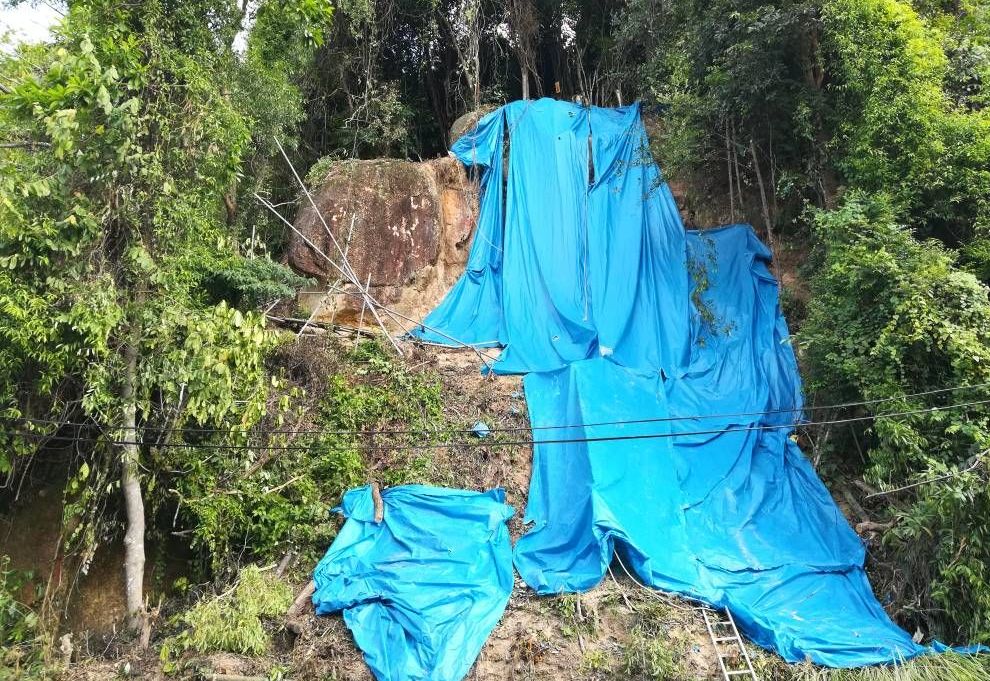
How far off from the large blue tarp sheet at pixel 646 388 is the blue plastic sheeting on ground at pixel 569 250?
0.03 metres

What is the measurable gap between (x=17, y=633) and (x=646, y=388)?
6.15m

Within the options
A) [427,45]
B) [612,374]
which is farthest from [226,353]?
[427,45]

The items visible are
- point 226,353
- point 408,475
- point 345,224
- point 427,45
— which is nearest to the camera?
point 226,353

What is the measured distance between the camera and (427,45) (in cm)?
1278

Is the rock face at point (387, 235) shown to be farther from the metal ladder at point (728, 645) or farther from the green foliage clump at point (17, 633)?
the metal ladder at point (728, 645)

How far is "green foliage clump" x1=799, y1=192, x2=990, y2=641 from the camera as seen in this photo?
505 centimetres

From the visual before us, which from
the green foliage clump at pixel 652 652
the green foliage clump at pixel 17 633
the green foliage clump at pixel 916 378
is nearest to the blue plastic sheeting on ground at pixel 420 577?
the green foliage clump at pixel 652 652

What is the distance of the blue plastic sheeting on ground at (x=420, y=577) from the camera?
5.25m

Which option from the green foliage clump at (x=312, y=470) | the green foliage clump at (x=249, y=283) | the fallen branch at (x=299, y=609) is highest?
the green foliage clump at (x=249, y=283)

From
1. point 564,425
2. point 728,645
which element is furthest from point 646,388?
point 728,645

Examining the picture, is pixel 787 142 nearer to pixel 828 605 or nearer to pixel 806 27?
pixel 806 27

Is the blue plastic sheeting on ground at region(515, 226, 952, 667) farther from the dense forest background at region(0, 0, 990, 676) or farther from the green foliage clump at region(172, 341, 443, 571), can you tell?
the green foliage clump at region(172, 341, 443, 571)

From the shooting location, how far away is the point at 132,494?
555 centimetres

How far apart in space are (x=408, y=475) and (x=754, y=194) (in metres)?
6.08
